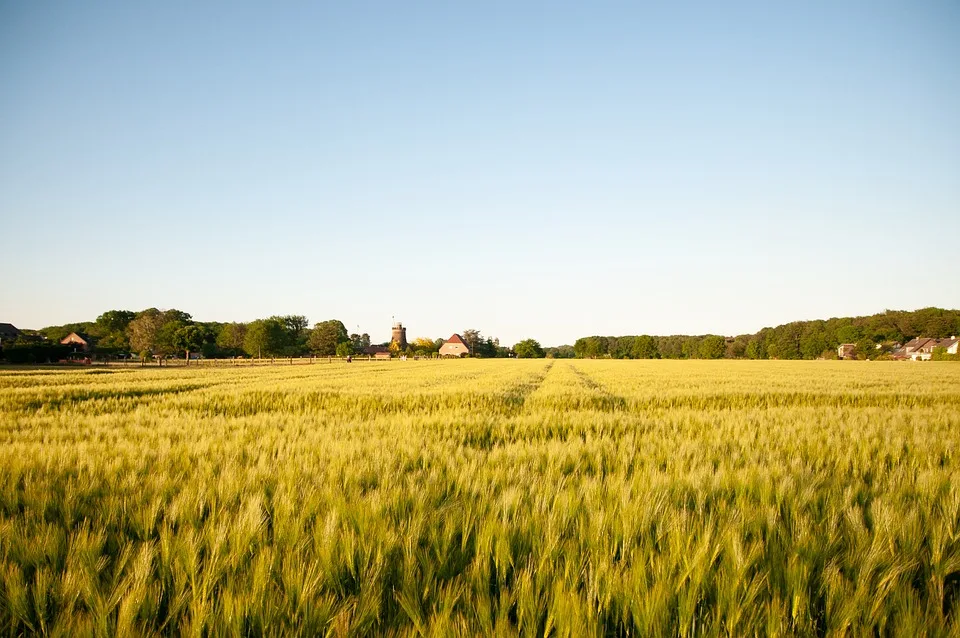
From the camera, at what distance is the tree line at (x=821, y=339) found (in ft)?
350

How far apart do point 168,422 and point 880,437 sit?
9.73 metres

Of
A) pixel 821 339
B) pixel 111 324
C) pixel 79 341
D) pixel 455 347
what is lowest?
pixel 455 347

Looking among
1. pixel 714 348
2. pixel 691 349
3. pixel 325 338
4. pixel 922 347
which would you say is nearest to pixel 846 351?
pixel 922 347

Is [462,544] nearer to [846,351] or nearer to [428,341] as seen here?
[846,351]

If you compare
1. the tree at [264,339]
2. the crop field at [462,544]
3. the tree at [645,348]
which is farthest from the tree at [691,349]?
the crop field at [462,544]

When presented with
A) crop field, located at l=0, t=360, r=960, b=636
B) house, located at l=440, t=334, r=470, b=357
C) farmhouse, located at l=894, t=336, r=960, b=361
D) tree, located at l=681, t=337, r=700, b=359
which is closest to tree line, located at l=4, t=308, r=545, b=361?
house, located at l=440, t=334, r=470, b=357

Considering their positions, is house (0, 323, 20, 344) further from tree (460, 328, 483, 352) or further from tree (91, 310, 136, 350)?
tree (460, 328, 483, 352)

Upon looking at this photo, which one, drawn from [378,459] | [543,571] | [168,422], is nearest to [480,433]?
[378,459]

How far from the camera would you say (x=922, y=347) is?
96.5 m

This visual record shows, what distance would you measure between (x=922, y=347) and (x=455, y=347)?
11799 cm

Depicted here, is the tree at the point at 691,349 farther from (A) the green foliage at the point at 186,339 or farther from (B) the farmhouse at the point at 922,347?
(A) the green foliage at the point at 186,339

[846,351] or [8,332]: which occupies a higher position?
[8,332]

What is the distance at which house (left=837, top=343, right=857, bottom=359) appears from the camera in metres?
96.7

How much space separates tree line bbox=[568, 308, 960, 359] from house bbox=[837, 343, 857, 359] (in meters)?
0.83
